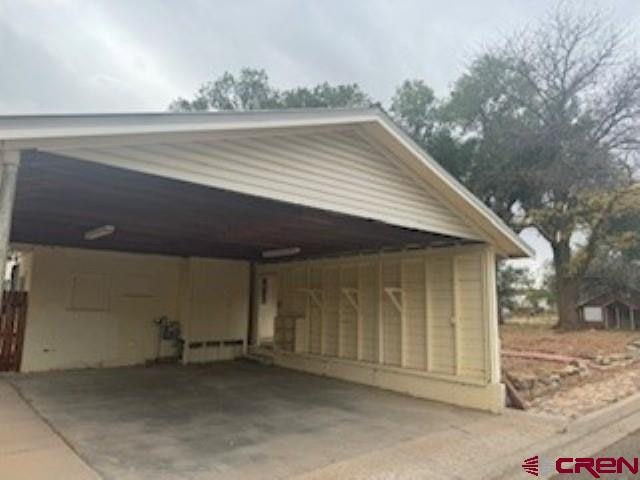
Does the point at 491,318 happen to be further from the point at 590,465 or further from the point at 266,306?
the point at 266,306

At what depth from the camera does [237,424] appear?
581 centimetres

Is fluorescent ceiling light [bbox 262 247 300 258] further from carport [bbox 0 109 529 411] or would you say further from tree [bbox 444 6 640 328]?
tree [bbox 444 6 640 328]

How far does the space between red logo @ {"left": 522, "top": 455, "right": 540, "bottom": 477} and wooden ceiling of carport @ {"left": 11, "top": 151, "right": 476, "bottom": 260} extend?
10.3 ft

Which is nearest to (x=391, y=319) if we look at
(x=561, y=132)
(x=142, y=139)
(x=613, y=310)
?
(x=142, y=139)

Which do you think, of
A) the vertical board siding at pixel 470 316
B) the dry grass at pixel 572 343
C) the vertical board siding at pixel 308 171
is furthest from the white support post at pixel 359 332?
the dry grass at pixel 572 343

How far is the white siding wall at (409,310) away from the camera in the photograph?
7266mm

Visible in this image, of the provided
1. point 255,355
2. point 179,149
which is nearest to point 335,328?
point 255,355

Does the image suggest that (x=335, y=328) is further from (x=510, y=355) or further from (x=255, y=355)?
(x=510, y=355)

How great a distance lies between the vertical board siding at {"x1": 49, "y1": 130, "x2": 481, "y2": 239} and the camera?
3939 millimetres

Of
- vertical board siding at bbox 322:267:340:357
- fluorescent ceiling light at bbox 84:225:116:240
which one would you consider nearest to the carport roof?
vertical board siding at bbox 322:267:340:357

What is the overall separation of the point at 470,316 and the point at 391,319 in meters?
1.65

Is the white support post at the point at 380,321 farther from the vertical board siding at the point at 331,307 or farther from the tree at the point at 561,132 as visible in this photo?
the tree at the point at 561,132

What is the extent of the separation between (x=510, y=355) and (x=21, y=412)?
31.2 feet

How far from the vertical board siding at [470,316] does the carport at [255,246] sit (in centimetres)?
2
